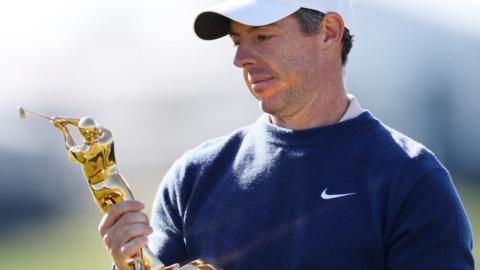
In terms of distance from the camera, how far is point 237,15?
11.2 ft

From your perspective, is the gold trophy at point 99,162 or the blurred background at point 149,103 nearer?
the gold trophy at point 99,162

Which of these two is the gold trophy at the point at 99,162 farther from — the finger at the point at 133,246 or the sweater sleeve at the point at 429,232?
the sweater sleeve at the point at 429,232

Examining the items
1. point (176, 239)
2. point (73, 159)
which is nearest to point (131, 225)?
point (73, 159)

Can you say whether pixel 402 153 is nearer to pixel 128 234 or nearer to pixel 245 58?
pixel 245 58

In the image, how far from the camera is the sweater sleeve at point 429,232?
3188 mm

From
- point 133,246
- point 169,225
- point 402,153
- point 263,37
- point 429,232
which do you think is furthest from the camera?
point 169,225

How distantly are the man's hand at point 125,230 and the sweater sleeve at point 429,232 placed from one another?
700 mm

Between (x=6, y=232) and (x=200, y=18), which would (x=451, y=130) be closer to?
(x=6, y=232)

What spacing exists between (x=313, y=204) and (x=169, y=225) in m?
0.48

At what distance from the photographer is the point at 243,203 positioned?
136 inches

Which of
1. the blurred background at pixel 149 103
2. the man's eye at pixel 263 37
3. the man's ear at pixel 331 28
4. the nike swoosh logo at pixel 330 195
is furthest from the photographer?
the blurred background at pixel 149 103

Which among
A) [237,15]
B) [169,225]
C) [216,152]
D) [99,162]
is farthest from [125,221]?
[237,15]

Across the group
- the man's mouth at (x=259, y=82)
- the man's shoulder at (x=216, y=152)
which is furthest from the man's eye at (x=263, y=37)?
the man's shoulder at (x=216, y=152)

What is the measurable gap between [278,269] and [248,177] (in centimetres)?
31
